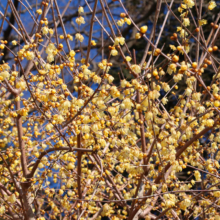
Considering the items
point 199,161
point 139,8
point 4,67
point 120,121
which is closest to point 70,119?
point 120,121

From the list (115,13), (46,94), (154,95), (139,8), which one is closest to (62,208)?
(46,94)

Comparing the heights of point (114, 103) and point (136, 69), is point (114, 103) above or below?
below

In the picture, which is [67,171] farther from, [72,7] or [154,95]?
[72,7]

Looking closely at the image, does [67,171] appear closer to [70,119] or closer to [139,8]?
[70,119]

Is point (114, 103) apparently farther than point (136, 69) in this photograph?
Yes

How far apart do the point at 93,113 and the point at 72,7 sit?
9274 mm

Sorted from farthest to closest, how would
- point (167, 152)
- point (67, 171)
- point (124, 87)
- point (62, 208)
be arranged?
point (62, 208), point (67, 171), point (167, 152), point (124, 87)

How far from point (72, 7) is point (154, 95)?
947cm

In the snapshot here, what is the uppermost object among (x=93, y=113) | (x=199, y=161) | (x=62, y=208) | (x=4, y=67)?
(x=4, y=67)

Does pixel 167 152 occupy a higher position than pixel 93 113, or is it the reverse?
pixel 93 113

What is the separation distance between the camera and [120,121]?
2.46 metres

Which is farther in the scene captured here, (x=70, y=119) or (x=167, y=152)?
(x=167, y=152)

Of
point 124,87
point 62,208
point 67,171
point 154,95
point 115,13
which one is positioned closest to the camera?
point 154,95

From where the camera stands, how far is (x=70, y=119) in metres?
2.25
